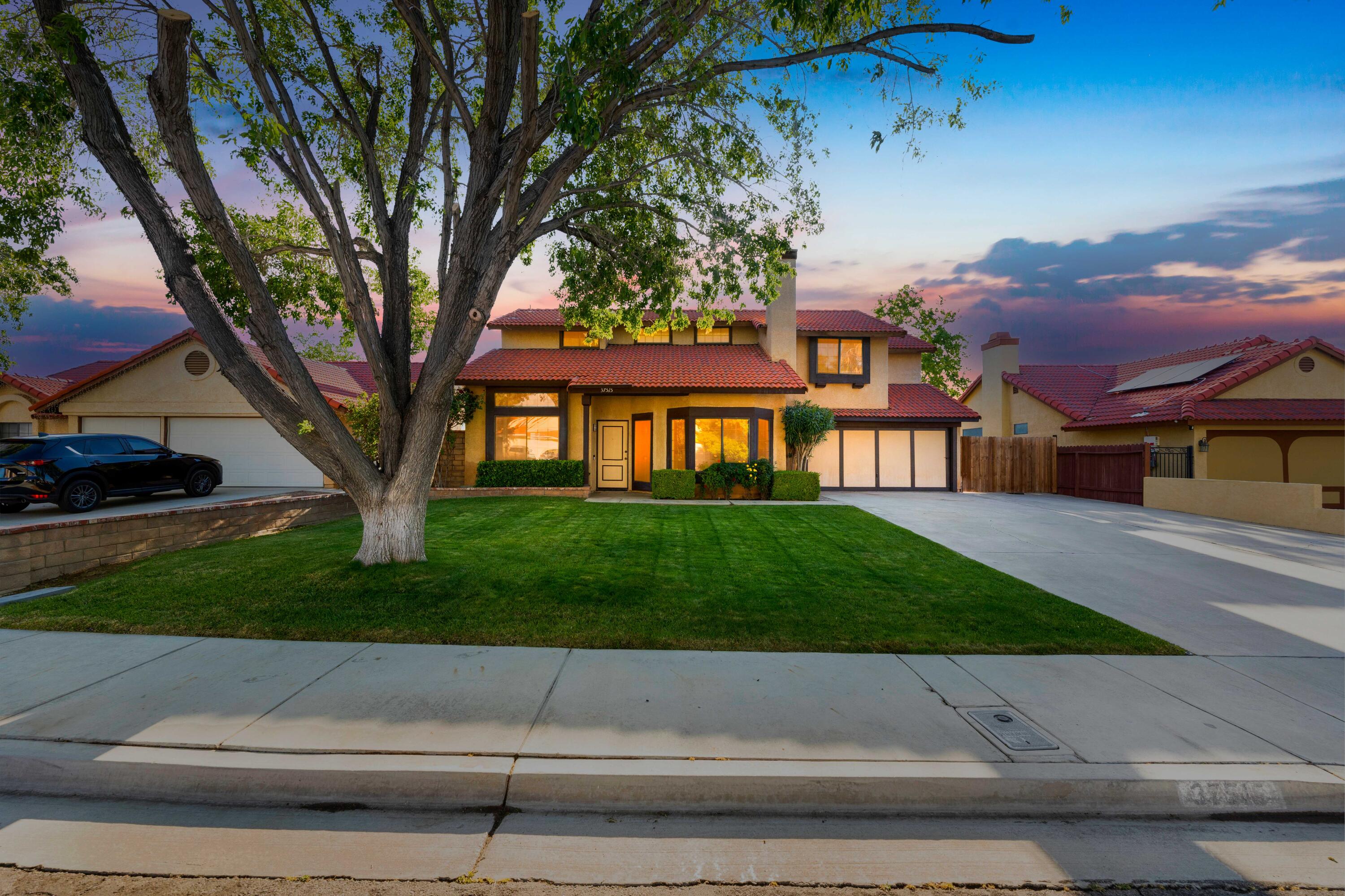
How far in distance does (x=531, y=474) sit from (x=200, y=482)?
836 cm

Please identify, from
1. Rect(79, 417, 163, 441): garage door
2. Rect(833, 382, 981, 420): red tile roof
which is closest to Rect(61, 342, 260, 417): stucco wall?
Rect(79, 417, 163, 441): garage door

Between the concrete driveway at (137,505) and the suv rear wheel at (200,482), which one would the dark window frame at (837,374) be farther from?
the suv rear wheel at (200,482)

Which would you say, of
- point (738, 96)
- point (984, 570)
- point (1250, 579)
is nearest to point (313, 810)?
point (984, 570)

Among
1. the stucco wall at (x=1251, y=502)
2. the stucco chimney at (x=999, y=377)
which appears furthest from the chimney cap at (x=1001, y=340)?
the stucco wall at (x=1251, y=502)

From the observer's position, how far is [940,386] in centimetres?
3544

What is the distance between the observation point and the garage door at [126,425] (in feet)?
62.0

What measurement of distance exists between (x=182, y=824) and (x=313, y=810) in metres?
0.59

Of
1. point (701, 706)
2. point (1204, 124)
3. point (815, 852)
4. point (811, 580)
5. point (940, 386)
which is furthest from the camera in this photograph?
point (940, 386)

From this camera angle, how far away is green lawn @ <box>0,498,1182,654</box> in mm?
5230

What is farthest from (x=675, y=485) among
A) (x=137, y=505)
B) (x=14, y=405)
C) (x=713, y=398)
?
(x=14, y=405)

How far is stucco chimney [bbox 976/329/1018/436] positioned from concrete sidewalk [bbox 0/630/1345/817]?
2226 cm

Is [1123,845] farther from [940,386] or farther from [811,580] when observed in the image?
[940,386]

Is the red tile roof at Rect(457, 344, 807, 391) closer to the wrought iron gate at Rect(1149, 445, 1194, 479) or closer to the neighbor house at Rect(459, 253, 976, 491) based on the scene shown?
the neighbor house at Rect(459, 253, 976, 491)

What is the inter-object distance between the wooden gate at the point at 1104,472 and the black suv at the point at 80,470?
26517mm
